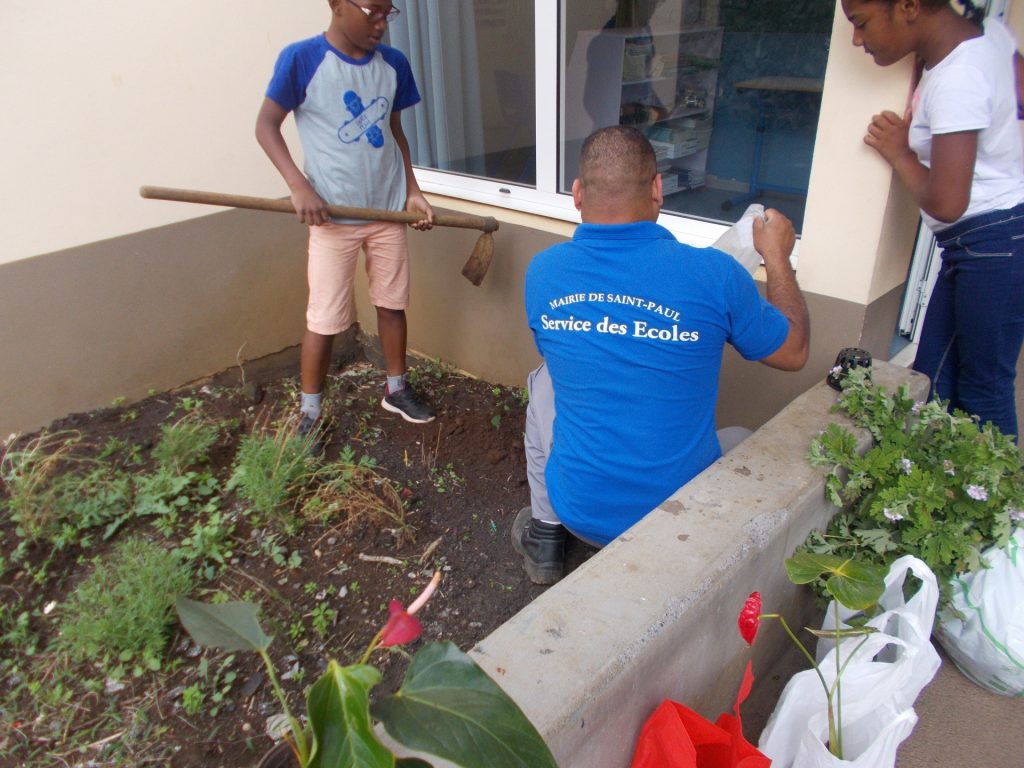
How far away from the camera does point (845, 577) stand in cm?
146

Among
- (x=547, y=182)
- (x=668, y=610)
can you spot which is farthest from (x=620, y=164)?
(x=547, y=182)

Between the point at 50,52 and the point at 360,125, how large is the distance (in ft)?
4.40

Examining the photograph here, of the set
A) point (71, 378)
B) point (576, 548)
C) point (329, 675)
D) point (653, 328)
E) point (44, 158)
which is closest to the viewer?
point (329, 675)

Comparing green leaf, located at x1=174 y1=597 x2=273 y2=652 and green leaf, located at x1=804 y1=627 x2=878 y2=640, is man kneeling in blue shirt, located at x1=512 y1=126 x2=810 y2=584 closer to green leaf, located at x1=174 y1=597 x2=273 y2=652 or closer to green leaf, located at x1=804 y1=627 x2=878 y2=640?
green leaf, located at x1=804 y1=627 x2=878 y2=640

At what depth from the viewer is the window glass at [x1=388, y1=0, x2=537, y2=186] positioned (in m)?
3.43

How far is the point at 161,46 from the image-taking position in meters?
3.32

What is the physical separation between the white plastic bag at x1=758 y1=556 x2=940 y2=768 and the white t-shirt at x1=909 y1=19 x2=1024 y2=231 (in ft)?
3.61

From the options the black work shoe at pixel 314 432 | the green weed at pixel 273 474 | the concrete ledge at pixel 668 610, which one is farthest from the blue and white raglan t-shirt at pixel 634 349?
the black work shoe at pixel 314 432

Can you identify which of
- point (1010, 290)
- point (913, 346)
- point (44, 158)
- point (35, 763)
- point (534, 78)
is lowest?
point (35, 763)

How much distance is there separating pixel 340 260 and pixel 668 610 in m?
2.29

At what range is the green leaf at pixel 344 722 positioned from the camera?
872mm

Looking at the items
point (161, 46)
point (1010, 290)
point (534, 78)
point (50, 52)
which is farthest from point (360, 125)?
Result: point (1010, 290)

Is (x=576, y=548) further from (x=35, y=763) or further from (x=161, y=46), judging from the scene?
(x=161, y=46)

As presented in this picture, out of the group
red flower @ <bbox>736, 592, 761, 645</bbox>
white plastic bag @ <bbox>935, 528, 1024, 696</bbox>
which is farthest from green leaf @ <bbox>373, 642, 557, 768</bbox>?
white plastic bag @ <bbox>935, 528, 1024, 696</bbox>
